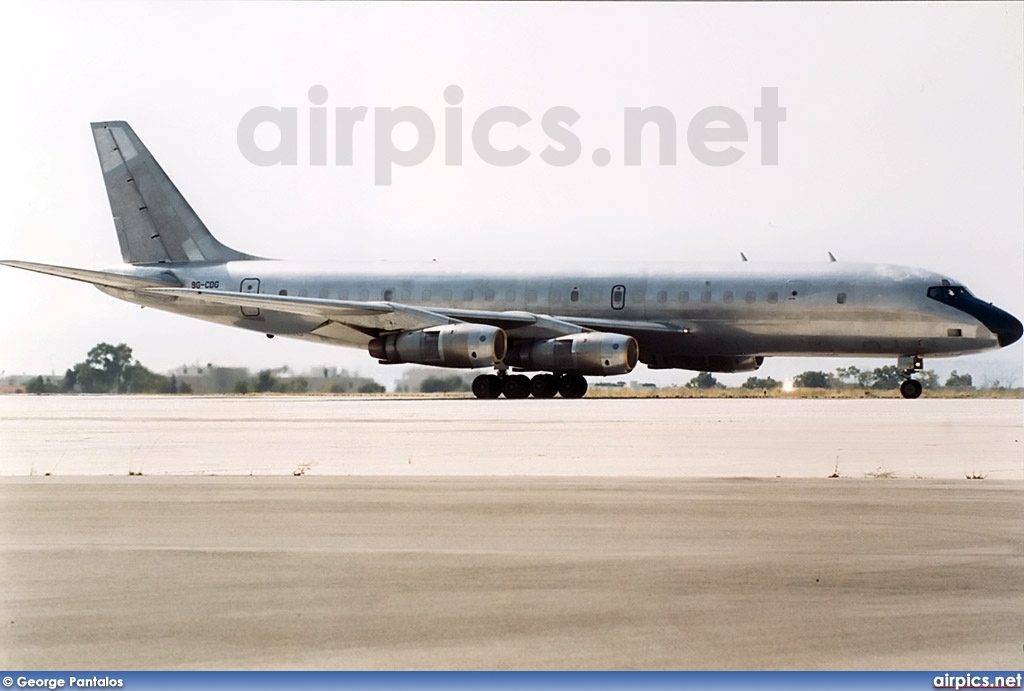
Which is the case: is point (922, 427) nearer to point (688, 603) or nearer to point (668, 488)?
point (668, 488)

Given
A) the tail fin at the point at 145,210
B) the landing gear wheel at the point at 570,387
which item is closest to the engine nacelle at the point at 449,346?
the landing gear wheel at the point at 570,387

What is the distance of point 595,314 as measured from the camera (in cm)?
3625

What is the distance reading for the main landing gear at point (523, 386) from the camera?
113ft

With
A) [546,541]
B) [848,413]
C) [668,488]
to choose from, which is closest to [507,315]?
[848,413]

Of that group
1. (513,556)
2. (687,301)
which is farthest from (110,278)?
(513,556)

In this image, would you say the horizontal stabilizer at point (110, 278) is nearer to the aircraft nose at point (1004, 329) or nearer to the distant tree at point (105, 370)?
the distant tree at point (105, 370)

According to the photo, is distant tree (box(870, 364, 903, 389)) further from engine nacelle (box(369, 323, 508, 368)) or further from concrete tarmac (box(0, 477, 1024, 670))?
concrete tarmac (box(0, 477, 1024, 670))

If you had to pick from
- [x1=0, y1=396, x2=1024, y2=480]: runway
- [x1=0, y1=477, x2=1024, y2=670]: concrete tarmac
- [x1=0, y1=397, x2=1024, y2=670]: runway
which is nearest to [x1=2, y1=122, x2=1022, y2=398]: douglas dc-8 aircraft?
[x1=0, y1=396, x2=1024, y2=480]: runway

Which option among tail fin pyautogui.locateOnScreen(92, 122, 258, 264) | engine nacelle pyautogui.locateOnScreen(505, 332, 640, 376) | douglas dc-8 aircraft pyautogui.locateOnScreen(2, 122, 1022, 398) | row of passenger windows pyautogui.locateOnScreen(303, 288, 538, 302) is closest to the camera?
engine nacelle pyautogui.locateOnScreen(505, 332, 640, 376)

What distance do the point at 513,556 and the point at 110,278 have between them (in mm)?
32400

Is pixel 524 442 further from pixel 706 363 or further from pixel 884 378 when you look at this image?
pixel 884 378

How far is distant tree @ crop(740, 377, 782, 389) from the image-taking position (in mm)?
41075

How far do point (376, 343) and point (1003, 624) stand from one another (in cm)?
2852

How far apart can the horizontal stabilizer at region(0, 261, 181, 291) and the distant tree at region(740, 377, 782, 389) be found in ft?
54.6
